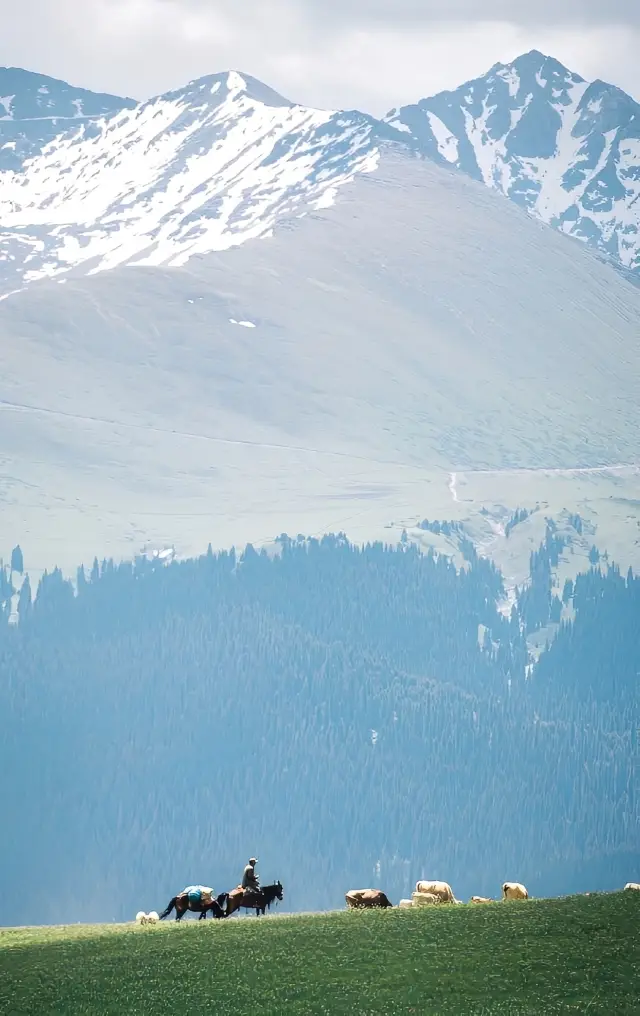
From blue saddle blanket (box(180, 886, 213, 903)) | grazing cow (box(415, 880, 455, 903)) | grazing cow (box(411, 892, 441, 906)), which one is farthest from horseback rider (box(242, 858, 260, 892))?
grazing cow (box(415, 880, 455, 903))

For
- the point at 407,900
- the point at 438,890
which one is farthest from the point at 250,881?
the point at 438,890

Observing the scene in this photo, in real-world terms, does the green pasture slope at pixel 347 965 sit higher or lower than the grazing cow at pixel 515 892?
Result: lower

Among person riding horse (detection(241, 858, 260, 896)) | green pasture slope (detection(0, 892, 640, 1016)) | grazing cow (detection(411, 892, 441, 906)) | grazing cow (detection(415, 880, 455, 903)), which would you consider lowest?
green pasture slope (detection(0, 892, 640, 1016))

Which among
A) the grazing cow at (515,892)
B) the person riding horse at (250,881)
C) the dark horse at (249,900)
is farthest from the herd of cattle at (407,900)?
the person riding horse at (250,881)

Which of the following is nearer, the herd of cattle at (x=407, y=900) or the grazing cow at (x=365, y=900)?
the herd of cattle at (x=407, y=900)

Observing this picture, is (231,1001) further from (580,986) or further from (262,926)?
(580,986)

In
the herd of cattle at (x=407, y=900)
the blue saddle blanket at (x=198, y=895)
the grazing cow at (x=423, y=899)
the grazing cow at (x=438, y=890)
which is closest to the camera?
the blue saddle blanket at (x=198, y=895)

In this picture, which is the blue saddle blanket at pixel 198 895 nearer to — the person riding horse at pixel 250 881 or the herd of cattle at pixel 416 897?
the person riding horse at pixel 250 881

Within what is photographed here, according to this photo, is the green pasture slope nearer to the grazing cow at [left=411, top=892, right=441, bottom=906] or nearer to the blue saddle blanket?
the blue saddle blanket

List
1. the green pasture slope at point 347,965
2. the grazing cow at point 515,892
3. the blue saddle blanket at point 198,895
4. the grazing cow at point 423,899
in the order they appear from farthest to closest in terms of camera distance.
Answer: the grazing cow at point 515,892
the grazing cow at point 423,899
the blue saddle blanket at point 198,895
the green pasture slope at point 347,965

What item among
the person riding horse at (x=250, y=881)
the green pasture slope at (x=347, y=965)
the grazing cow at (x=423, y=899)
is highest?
the person riding horse at (x=250, y=881)
